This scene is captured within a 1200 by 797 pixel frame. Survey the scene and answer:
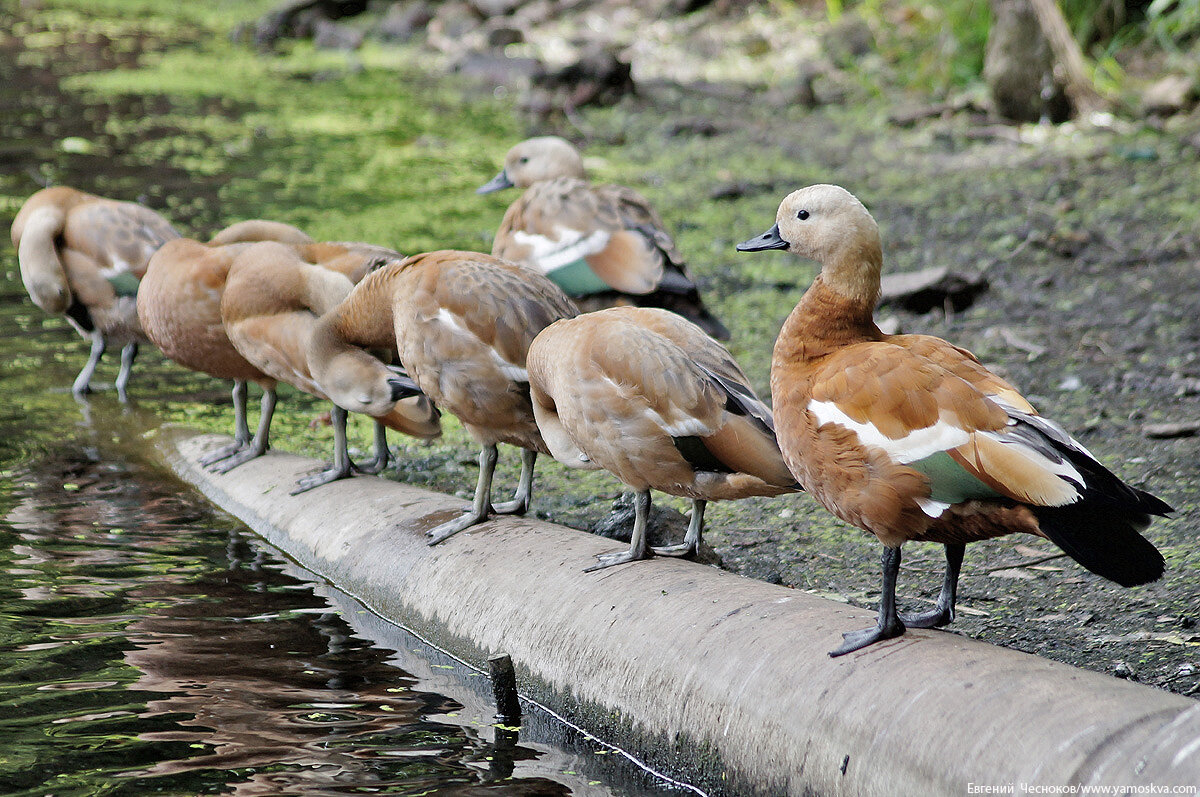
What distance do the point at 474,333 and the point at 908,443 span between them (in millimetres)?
1701

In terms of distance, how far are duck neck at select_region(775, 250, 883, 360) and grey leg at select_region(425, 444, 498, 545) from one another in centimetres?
138

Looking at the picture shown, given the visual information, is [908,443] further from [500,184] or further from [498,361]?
[500,184]

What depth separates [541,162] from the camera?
7.07 meters

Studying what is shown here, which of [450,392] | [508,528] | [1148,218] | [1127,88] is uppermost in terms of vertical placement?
[1127,88]

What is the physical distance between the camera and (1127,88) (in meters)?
10.7

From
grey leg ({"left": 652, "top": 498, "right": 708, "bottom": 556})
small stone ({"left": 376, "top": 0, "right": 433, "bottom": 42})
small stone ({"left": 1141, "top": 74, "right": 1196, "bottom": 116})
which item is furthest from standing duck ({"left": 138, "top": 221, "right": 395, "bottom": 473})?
small stone ({"left": 376, "top": 0, "right": 433, "bottom": 42})

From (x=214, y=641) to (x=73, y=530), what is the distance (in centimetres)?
120

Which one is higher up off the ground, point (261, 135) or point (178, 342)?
point (261, 135)

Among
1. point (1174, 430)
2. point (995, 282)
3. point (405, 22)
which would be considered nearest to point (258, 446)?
point (1174, 430)

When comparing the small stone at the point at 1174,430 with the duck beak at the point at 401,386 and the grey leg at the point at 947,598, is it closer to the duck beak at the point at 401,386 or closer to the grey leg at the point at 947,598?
the grey leg at the point at 947,598

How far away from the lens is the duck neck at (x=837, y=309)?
3.38m

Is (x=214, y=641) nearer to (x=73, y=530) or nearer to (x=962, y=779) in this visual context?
(x=73, y=530)

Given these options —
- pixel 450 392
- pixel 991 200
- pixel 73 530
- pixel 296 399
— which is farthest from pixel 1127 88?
pixel 73 530

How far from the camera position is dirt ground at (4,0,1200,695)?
4.04m
